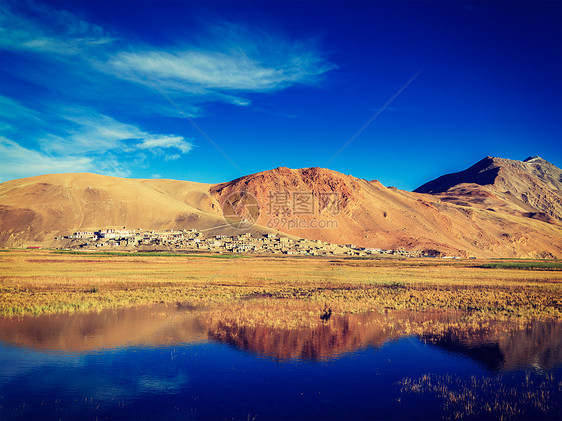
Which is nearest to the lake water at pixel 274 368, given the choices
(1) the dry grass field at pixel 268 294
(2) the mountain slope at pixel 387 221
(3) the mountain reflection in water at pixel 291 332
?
(3) the mountain reflection in water at pixel 291 332

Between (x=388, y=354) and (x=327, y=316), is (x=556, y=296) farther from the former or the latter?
(x=388, y=354)

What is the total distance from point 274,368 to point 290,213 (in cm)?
13670

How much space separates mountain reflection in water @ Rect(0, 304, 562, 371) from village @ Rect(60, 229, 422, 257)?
7780 cm

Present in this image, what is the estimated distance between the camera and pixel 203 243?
106 meters

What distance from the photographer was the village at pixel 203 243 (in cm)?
10188

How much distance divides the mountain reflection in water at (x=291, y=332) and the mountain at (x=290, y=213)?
9894cm
